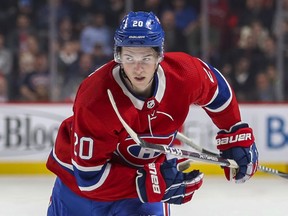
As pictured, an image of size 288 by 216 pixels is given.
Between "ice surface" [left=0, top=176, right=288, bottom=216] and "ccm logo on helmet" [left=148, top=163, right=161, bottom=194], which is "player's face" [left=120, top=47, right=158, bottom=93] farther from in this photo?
"ice surface" [left=0, top=176, right=288, bottom=216]

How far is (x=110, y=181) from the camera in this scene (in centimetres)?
254

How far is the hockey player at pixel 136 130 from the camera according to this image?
2.42m

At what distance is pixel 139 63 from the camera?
7.81 feet

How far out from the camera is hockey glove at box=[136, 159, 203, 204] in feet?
8.22

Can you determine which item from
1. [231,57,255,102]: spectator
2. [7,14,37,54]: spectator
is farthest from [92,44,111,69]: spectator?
[231,57,255,102]: spectator

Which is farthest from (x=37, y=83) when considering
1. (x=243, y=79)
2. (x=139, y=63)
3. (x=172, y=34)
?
(x=139, y=63)

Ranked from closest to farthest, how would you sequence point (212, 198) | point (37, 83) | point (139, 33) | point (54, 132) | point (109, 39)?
point (139, 33) → point (212, 198) → point (54, 132) → point (37, 83) → point (109, 39)

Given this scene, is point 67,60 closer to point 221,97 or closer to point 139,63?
point 221,97

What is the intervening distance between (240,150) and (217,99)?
214 millimetres

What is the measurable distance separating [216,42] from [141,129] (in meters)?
3.59

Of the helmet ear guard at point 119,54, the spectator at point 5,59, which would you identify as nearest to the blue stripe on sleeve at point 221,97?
the helmet ear guard at point 119,54

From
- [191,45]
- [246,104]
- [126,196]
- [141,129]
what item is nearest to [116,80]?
[141,129]

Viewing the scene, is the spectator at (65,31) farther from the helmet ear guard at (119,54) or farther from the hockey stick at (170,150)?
the helmet ear guard at (119,54)

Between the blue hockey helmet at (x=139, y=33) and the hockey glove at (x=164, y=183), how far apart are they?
1.27 feet
